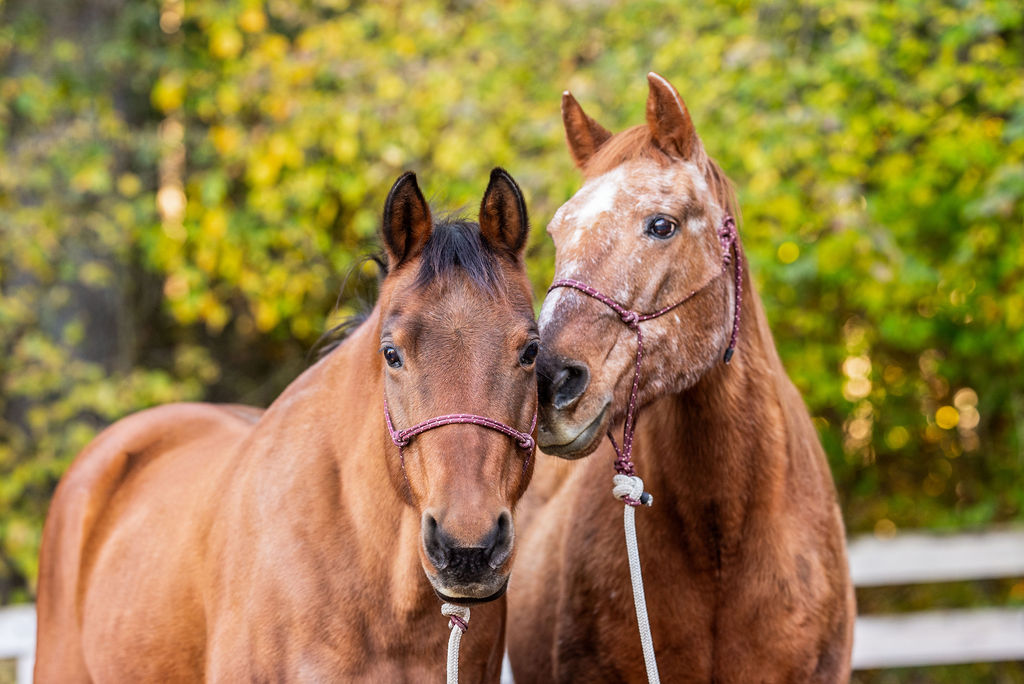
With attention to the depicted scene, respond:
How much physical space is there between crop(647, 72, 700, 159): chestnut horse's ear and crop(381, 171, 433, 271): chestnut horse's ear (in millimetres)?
787

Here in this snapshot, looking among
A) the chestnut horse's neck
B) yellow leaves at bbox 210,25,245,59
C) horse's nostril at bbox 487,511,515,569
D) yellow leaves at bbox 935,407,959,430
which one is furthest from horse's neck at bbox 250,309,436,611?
yellow leaves at bbox 935,407,959,430

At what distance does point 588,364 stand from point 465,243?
455 millimetres

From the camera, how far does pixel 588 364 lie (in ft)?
8.45

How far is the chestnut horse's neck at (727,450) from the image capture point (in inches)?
117

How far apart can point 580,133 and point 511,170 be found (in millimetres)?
3200

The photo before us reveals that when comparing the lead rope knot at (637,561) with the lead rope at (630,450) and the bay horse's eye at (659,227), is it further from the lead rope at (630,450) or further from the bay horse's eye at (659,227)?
the bay horse's eye at (659,227)

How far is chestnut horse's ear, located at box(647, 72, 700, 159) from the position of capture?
2.87 m

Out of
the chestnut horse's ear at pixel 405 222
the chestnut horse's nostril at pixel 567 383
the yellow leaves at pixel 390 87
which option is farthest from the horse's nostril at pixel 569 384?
the yellow leaves at pixel 390 87

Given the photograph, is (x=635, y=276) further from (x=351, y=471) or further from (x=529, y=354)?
(x=351, y=471)

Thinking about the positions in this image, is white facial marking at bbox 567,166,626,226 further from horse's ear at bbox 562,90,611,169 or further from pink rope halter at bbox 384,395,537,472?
pink rope halter at bbox 384,395,537,472

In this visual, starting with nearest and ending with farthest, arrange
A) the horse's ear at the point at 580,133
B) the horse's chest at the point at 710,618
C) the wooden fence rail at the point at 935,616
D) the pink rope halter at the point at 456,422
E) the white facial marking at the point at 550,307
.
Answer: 1. the pink rope halter at the point at 456,422
2. the white facial marking at the point at 550,307
3. the horse's chest at the point at 710,618
4. the horse's ear at the point at 580,133
5. the wooden fence rail at the point at 935,616

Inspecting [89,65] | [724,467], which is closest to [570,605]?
[724,467]

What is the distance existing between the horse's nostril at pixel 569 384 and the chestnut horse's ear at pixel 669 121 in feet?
2.63

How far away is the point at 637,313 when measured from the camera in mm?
2703
